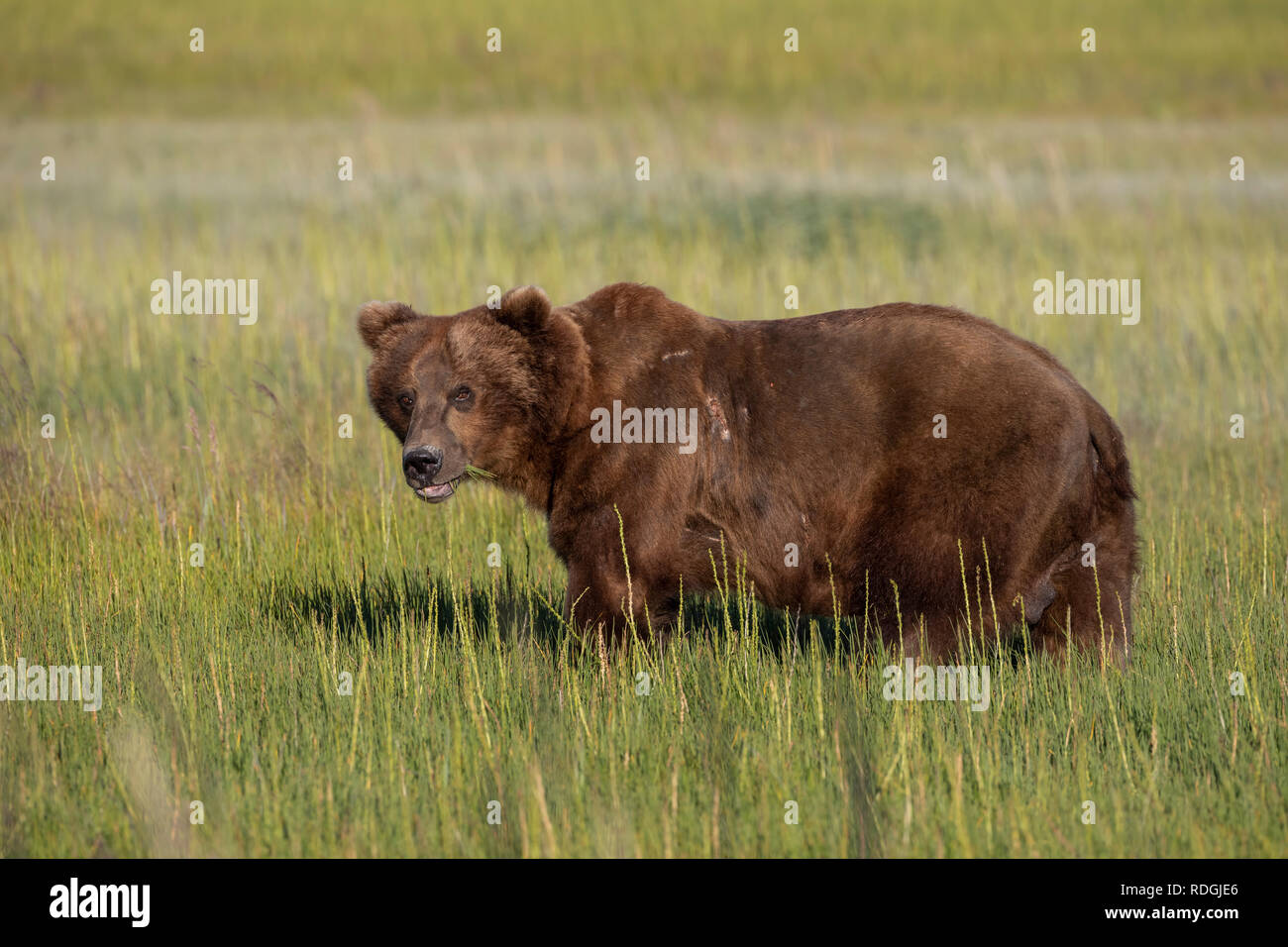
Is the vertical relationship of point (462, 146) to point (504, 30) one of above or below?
below

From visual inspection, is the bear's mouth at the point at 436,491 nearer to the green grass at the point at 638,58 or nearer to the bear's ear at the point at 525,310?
the bear's ear at the point at 525,310

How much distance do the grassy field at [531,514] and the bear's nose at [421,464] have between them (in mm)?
Result: 623

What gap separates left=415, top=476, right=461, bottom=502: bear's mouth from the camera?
5734 mm

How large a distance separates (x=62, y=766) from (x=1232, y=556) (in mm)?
5568

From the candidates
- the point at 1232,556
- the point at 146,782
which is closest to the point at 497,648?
the point at 146,782

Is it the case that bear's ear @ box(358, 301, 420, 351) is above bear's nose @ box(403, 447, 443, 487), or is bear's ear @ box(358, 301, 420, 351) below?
above

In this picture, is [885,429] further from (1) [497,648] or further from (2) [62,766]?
(2) [62,766]

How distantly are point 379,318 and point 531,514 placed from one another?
5.07 ft

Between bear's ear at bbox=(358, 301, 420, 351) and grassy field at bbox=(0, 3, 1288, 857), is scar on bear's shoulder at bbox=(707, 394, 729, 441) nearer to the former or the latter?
grassy field at bbox=(0, 3, 1288, 857)

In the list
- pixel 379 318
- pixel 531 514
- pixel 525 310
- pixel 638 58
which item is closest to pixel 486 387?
pixel 525 310

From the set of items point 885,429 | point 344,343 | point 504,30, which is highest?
point 504,30

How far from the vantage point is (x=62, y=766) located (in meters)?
4.92

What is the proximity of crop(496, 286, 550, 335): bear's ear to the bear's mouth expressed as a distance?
0.68 meters

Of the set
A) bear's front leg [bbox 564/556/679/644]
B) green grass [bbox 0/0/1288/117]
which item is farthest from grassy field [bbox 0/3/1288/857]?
green grass [bbox 0/0/1288/117]
